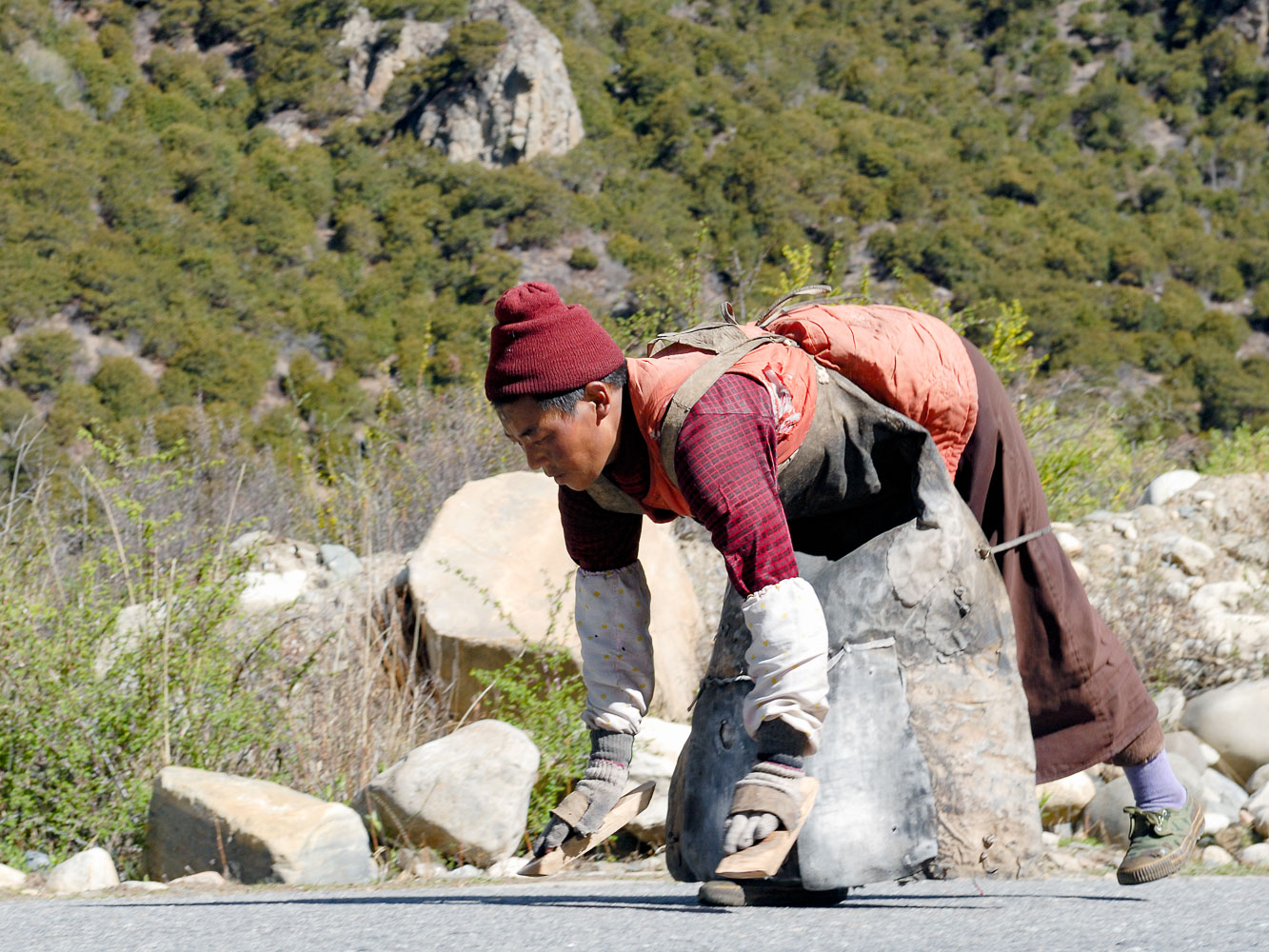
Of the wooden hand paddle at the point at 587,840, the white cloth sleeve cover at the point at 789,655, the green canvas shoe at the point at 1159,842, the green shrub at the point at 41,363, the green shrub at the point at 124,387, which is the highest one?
the white cloth sleeve cover at the point at 789,655

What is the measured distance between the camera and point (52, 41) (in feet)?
144

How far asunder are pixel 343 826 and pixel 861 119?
146ft

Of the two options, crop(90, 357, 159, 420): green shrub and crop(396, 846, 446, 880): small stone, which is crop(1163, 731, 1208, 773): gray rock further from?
crop(90, 357, 159, 420): green shrub

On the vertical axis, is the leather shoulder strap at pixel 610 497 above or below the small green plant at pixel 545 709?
A: above

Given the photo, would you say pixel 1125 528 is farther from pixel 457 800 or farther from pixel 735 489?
pixel 735 489

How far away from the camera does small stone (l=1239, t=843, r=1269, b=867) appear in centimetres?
457

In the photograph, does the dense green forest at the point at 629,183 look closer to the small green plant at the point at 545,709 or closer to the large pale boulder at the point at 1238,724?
the large pale boulder at the point at 1238,724

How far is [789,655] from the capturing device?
2.46 meters

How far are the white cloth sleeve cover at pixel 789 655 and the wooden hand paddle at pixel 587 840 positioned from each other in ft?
1.68

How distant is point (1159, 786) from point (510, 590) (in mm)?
2930

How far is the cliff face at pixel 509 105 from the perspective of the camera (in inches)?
1747

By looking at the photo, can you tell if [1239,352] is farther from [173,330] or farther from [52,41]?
[52,41]

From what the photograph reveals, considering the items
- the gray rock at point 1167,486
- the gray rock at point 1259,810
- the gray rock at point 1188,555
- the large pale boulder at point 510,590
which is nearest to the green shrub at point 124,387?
the gray rock at point 1167,486

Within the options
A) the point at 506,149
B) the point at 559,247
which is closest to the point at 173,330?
the point at 559,247
